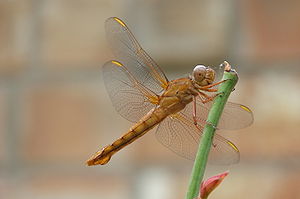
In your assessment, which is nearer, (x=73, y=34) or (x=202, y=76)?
A: (x=202, y=76)

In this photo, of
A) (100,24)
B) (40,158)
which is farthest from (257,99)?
(40,158)

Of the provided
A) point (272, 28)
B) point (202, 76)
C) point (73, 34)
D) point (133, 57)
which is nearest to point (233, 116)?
point (202, 76)

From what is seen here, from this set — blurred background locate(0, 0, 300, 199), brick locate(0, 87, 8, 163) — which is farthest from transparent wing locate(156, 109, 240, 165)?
brick locate(0, 87, 8, 163)

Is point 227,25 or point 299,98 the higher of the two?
point 227,25

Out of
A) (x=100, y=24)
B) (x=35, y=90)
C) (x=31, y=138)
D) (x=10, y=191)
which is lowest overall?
(x=10, y=191)

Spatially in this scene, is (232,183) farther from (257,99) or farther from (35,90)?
(35,90)

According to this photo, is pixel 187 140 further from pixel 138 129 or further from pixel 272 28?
pixel 272 28

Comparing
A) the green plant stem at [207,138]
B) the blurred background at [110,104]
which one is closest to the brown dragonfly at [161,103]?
the green plant stem at [207,138]
